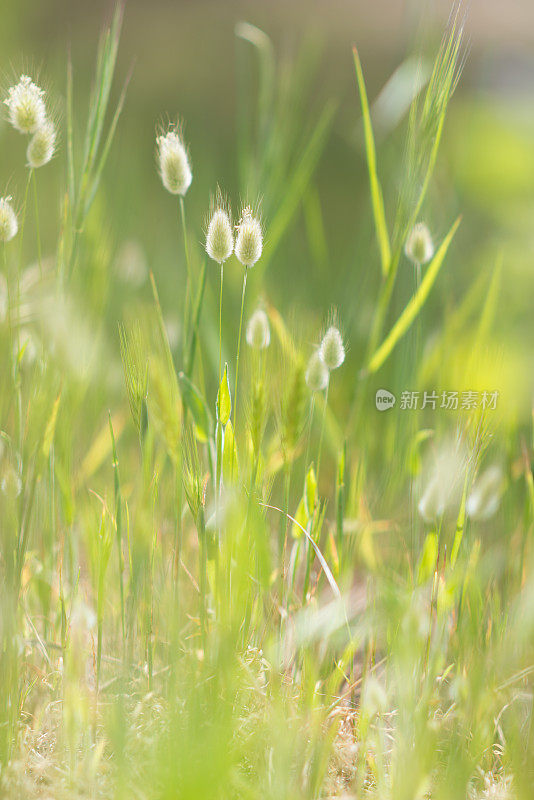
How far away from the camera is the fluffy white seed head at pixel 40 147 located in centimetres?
53

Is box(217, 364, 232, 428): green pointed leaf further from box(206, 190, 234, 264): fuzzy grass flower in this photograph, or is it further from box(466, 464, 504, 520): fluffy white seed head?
box(466, 464, 504, 520): fluffy white seed head

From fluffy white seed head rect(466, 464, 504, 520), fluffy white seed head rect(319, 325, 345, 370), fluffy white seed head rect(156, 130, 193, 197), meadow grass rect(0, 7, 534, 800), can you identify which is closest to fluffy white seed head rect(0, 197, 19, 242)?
meadow grass rect(0, 7, 534, 800)

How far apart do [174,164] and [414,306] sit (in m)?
0.24

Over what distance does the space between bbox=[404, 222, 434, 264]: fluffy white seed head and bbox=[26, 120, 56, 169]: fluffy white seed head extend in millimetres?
311

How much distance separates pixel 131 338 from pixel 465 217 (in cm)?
97

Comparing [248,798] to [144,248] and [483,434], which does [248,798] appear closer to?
[483,434]

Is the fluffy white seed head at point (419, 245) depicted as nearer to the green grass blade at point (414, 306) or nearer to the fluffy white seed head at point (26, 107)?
the green grass blade at point (414, 306)

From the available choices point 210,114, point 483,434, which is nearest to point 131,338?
point 483,434

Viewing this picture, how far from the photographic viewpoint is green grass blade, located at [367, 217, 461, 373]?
2.08 feet

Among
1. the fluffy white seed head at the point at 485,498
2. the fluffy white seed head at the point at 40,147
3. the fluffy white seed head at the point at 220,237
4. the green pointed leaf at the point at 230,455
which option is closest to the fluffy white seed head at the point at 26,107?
the fluffy white seed head at the point at 40,147

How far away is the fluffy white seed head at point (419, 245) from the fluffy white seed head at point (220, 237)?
0.62 ft

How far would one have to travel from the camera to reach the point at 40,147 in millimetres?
542

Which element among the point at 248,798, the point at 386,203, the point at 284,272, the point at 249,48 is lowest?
the point at 248,798

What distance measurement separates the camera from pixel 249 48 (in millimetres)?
2188
